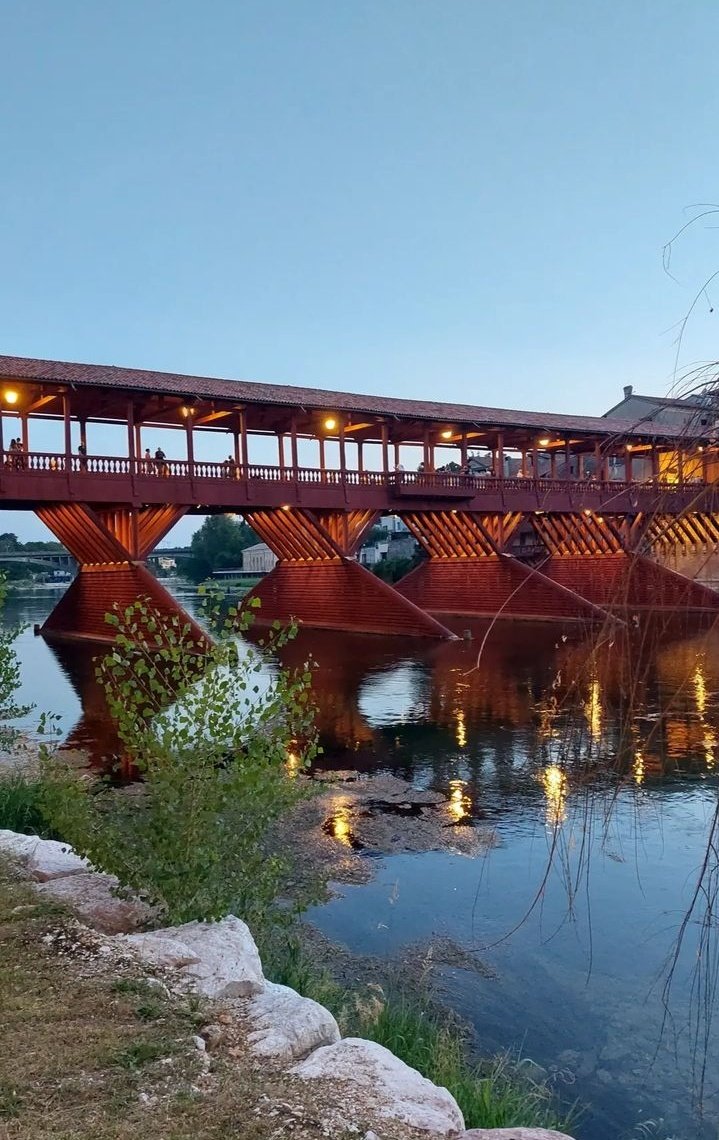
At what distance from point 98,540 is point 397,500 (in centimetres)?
909

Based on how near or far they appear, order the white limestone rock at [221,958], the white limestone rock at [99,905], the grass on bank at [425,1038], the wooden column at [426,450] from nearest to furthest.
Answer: the grass on bank at [425,1038], the white limestone rock at [221,958], the white limestone rock at [99,905], the wooden column at [426,450]

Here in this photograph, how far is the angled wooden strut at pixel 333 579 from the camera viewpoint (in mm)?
23906

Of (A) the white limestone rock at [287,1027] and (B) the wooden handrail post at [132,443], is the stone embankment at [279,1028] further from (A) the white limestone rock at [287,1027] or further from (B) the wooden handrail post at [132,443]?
(B) the wooden handrail post at [132,443]

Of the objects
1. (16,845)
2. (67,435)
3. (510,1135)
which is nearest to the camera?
(510,1135)

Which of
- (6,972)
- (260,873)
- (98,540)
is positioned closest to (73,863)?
(260,873)

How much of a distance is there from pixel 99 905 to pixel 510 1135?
243 cm

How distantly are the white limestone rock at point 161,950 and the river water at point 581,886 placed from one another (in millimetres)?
1660

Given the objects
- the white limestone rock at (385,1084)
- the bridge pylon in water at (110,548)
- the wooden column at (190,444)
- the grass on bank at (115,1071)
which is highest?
the wooden column at (190,444)

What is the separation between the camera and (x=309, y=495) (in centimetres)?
2375

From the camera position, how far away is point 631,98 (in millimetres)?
2740

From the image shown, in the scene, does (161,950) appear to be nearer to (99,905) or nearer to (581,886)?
(99,905)

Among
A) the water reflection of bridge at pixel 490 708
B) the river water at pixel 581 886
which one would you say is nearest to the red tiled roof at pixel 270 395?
the water reflection of bridge at pixel 490 708

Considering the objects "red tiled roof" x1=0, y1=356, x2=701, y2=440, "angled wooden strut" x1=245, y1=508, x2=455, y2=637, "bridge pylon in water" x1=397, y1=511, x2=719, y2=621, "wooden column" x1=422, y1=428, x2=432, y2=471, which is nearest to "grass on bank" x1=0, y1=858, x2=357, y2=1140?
"red tiled roof" x1=0, y1=356, x2=701, y2=440

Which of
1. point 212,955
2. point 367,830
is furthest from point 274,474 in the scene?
point 212,955
